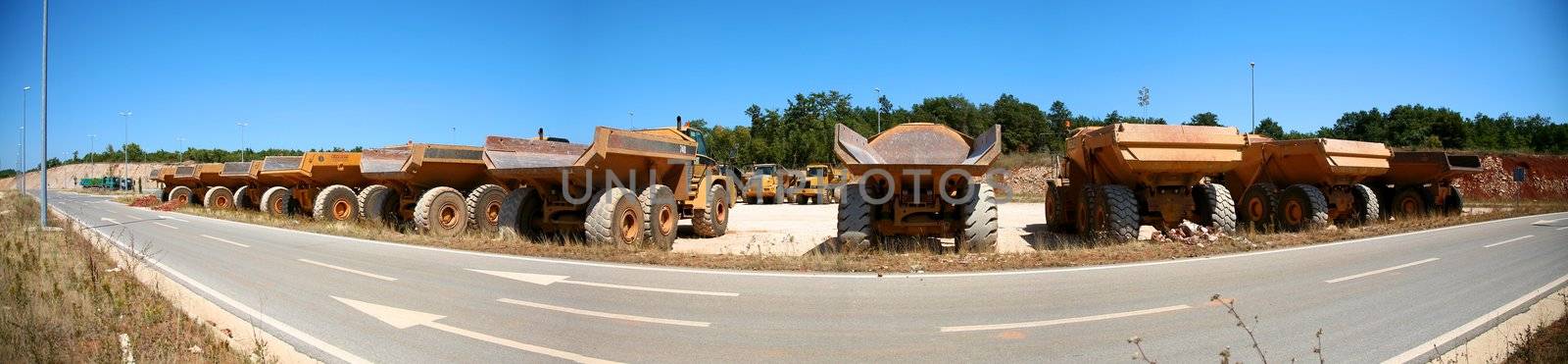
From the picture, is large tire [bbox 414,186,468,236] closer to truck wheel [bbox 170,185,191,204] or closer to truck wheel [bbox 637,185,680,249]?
truck wheel [bbox 637,185,680,249]

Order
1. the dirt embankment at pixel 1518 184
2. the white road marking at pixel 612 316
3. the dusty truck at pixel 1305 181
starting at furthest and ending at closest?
the dirt embankment at pixel 1518 184
the dusty truck at pixel 1305 181
the white road marking at pixel 612 316

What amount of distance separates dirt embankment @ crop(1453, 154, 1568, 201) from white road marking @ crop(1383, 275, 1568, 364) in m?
35.7

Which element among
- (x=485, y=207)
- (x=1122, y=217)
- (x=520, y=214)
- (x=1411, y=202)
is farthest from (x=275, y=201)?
(x=1411, y=202)

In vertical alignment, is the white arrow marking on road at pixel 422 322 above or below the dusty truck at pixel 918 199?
below

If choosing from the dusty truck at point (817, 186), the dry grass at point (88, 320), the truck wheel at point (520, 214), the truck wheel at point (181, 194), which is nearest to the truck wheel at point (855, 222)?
the truck wheel at point (520, 214)

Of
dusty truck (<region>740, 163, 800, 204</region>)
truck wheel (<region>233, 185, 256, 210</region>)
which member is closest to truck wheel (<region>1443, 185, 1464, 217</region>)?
dusty truck (<region>740, 163, 800, 204</region>)

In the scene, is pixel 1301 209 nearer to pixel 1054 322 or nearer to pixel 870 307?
pixel 1054 322

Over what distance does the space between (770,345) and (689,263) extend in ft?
13.4

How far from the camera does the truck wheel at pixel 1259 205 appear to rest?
12961mm

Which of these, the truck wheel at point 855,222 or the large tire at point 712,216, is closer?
the truck wheel at point 855,222

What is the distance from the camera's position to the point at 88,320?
5.30 m

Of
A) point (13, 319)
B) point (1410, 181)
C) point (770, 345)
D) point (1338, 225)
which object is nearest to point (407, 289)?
point (13, 319)

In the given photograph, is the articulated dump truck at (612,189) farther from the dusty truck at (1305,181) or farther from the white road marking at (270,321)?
the dusty truck at (1305,181)

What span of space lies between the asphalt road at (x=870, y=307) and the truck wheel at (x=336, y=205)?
770 cm
